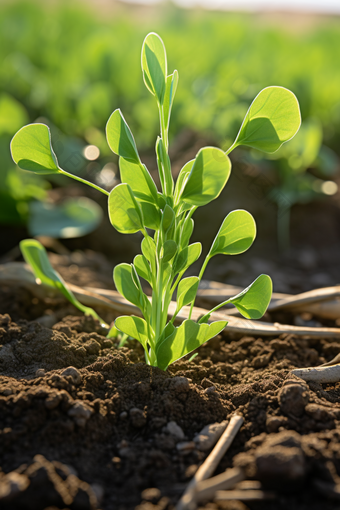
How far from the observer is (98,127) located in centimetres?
308

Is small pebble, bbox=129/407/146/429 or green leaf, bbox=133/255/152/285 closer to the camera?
small pebble, bbox=129/407/146/429

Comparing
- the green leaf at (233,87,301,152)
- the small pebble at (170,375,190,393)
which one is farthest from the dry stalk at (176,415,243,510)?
the green leaf at (233,87,301,152)

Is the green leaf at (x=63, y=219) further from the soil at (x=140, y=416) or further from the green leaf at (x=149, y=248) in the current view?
the green leaf at (x=149, y=248)

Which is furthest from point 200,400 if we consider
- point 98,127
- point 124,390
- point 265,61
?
point 265,61

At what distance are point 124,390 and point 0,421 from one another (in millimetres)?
257

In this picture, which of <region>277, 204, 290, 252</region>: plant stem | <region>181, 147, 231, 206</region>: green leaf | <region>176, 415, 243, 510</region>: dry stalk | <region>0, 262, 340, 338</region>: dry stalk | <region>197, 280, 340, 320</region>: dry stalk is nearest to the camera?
<region>176, 415, 243, 510</region>: dry stalk

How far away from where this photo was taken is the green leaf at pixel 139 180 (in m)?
0.93

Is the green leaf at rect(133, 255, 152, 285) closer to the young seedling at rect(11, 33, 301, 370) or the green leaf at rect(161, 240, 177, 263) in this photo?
the young seedling at rect(11, 33, 301, 370)

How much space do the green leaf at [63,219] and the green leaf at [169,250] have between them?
3.92ft

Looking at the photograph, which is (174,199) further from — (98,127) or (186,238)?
(98,127)

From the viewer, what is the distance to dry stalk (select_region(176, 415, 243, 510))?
688 mm

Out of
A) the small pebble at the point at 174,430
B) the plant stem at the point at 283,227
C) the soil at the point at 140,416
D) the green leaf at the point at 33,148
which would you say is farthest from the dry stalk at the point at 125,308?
the plant stem at the point at 283,227

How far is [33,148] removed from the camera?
0.94 metres

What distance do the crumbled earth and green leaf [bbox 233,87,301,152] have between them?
53 centimetres
